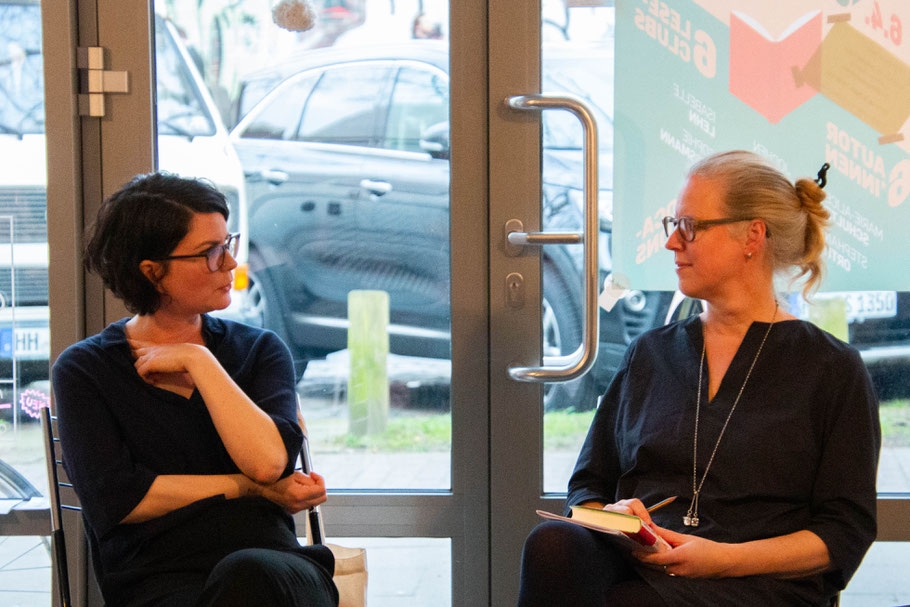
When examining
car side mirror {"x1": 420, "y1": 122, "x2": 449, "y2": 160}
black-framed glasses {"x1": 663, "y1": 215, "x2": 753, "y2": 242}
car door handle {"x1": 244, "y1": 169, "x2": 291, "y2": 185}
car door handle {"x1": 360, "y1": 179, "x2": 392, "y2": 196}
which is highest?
car side mirror {"x1": 420, "y1": 122, "x2": 449, "y2": 160}

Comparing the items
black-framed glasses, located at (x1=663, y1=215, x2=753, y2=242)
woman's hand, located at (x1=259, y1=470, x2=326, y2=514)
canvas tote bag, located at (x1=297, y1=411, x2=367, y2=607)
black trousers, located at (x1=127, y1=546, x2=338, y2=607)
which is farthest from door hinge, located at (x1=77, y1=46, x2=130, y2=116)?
black-framed glasses, located at (x1=663, y1=215, x2=753, y2=242)

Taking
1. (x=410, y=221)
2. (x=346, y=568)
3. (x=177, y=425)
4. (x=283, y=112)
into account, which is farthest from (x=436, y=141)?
(x=346, y=568)

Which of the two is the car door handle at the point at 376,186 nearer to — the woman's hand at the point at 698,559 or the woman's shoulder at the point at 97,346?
the woman's shoulder at the point at 97,346

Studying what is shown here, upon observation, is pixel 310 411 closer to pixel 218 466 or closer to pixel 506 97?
pixel 218 466

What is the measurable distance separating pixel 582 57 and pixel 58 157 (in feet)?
4.54

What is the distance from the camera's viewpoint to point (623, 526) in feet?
5.27

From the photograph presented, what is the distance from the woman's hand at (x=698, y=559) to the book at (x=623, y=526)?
20 mm

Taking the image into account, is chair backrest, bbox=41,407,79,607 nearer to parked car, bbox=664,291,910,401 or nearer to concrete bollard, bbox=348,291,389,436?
concrete bollard, bbox=348,291,389,436

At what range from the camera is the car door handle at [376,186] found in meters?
2.37

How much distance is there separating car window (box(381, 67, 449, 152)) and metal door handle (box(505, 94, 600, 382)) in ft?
0.64

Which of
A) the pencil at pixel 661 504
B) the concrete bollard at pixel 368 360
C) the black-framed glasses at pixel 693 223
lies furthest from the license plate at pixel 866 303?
the concrete bollard at pixel 368 360

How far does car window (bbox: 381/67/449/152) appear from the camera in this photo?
7.71ft

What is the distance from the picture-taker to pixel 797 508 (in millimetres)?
1796

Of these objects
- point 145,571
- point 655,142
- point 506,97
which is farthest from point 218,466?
point 655,142
